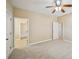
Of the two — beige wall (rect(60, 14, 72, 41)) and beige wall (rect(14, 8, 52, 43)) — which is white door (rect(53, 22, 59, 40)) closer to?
beige wall (rect(14, 8, 52, 43))

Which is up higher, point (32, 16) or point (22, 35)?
point (32, 16)

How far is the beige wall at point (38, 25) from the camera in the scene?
22.1 feet

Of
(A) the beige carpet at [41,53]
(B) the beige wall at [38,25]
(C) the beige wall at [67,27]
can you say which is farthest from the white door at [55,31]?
(A) the beige carpet at [41,53]

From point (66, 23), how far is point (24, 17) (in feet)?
13.0

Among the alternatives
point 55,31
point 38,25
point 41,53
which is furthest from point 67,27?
point 41,53

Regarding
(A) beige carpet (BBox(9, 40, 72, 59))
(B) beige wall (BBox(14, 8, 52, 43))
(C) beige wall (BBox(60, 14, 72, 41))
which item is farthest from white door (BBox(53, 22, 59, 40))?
(A) beige carpet (BBox(9, 40, 72, 59))
